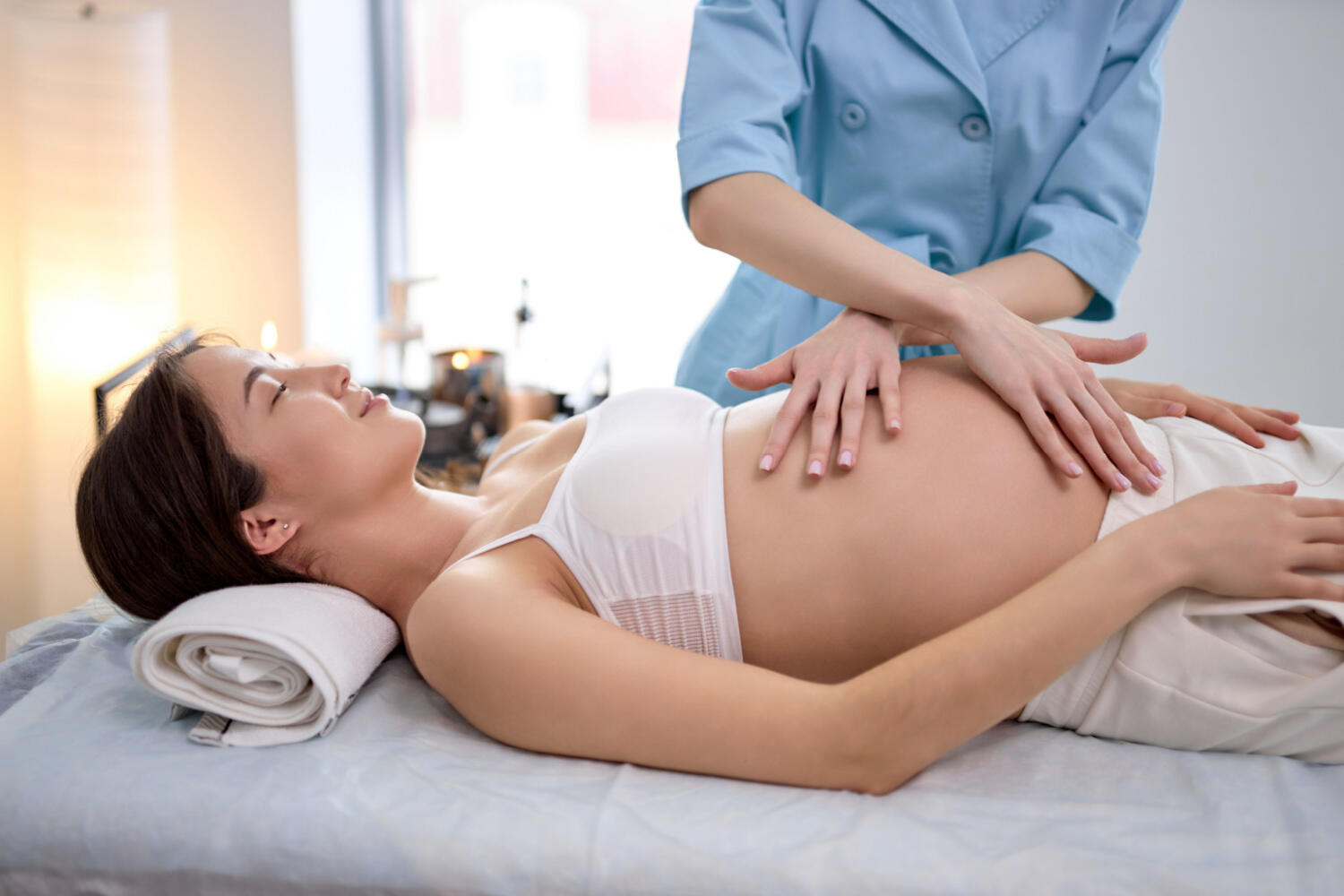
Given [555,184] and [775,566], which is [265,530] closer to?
[775,566]

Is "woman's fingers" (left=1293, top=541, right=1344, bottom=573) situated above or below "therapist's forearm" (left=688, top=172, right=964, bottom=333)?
below

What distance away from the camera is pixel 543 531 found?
1.13 metres

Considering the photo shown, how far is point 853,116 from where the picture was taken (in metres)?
1.36

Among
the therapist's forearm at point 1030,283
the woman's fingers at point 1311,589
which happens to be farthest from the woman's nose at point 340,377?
the woman's fingers at point 1311,589

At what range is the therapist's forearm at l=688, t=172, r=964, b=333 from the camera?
113 cm

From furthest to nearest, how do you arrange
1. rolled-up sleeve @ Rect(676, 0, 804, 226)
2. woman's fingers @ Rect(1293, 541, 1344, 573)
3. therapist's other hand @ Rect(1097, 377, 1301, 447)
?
rolled-up sleeve @ Rect(676, 0, 804, 226) < therapist's other hand @ Rect(1097, 377, 1301, 447) < woman's fingers @ Rect(1293, 541, 1344, 573)

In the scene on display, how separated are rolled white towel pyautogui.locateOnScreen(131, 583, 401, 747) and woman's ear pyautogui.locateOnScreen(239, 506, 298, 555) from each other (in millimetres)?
131

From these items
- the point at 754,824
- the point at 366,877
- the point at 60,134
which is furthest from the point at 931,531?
the point at 60,134

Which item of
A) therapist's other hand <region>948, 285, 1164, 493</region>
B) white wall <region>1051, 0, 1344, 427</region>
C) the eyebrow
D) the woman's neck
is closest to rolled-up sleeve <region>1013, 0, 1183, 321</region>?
therapist's other hand <region>948, 285, 1164, 493</region>

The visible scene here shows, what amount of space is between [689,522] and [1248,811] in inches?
23.4

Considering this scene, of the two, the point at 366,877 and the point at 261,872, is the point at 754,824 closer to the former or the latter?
the point at 366,877

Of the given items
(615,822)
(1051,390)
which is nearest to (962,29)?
(1051,390)

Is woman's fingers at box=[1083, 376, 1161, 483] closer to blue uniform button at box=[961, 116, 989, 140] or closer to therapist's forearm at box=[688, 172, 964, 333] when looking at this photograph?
therapist's forearm at box=[688, 172, 964, 333]

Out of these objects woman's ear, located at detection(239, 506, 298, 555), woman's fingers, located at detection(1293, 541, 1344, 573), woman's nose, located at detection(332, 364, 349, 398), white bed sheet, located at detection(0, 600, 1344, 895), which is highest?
woman's nose, located at detection(332, 364, 349, 398)
